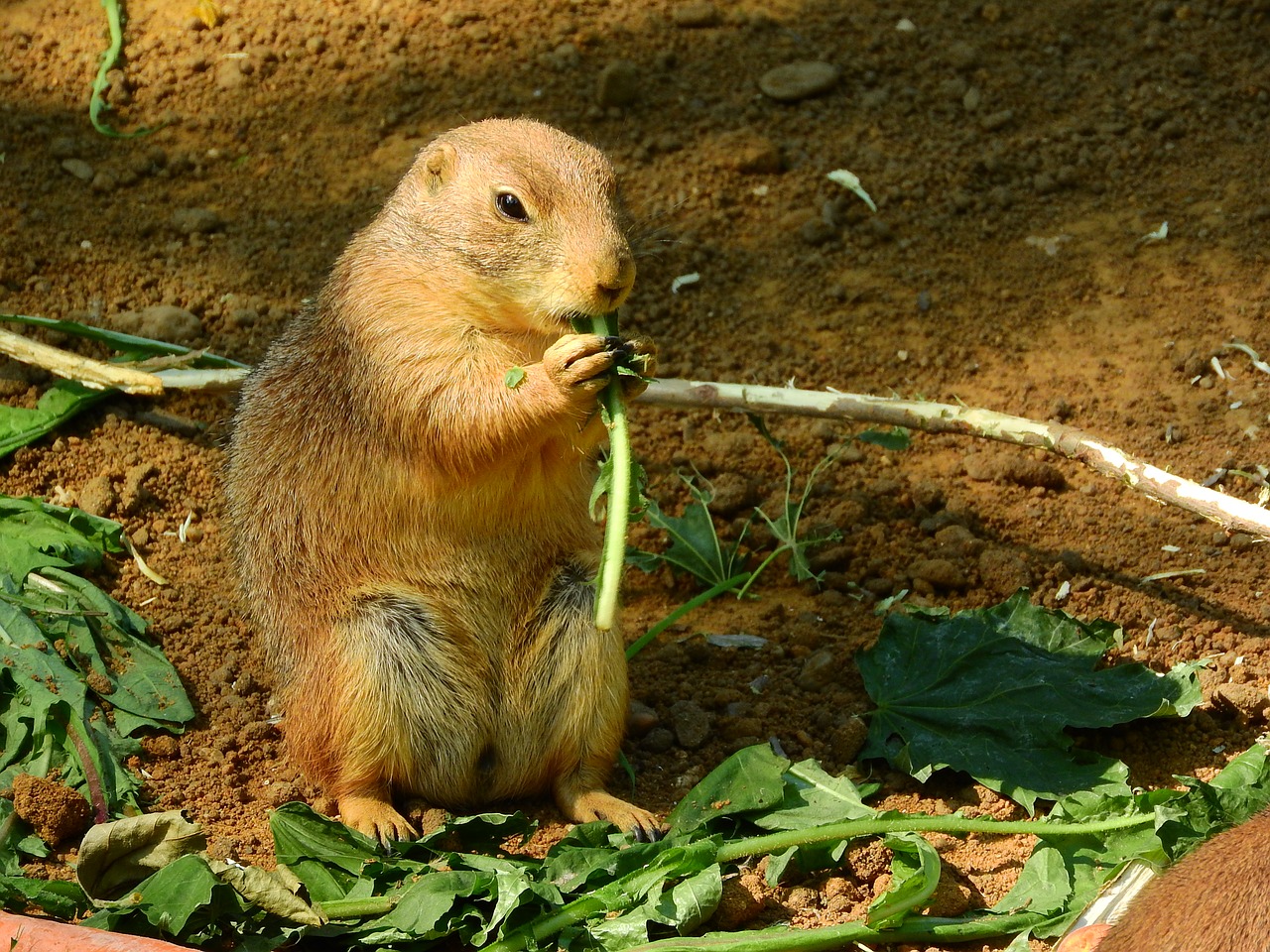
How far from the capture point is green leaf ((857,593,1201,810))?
4.93 meters

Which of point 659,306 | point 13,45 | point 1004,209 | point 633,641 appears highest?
point 13,45

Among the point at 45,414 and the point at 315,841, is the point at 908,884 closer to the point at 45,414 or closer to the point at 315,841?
the point at 315,841

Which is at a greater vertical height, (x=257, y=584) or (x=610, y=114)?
(x=610, y=114)

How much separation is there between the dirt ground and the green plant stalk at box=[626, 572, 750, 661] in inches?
3.9

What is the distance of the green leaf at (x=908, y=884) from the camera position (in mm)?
4270

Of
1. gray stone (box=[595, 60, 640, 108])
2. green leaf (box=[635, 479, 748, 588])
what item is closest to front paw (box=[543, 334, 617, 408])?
green leaf (box=[635, 479, 748, 588])

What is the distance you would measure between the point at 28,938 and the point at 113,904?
0.40 meters

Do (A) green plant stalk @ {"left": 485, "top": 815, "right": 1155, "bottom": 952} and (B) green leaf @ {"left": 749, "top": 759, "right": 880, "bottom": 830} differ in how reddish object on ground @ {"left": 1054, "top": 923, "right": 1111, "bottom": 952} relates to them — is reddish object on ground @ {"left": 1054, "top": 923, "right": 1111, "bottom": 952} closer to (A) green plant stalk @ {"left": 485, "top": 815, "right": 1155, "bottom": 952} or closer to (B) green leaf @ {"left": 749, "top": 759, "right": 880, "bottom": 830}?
(A) green plant stalk @ {"left": 485, "top": 815, "right": 1155, "bottom": 952}

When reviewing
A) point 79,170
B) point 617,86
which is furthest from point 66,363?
point 617,86

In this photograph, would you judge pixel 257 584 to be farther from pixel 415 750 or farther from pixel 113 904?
pixel 113 904

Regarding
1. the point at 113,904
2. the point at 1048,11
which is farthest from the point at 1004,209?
the point at 113,904

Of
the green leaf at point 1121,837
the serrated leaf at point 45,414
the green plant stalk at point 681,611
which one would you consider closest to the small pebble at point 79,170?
the serrated leaf at point 45,414

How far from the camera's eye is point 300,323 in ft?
18.8

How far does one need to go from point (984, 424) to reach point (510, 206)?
6.93 ft
